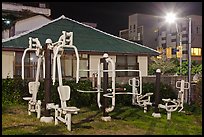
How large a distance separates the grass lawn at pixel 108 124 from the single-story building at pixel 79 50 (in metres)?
6.11

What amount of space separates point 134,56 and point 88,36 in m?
3.52

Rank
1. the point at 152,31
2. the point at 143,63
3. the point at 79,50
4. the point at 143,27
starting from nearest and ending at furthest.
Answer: the point at 79,50 → the point at 143,63 → the point at 143,27 → the point at 152,31

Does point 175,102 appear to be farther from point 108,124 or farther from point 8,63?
point 8,63

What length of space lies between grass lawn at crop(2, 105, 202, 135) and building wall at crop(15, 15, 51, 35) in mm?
16139

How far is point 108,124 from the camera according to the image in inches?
373

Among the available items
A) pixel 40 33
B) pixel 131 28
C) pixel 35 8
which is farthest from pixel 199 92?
pixel 131 28

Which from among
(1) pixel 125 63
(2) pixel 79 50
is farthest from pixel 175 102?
(1) pixel 125 63

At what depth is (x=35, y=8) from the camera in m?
38.8

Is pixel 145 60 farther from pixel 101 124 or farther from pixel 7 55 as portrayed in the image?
pixel 101 124

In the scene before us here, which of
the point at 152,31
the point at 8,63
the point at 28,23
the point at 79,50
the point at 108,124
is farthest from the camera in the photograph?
the point at 152,31

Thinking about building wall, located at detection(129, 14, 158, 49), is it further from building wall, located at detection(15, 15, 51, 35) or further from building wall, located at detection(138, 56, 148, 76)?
building wall, located at detection(138, 56, 148, 76)

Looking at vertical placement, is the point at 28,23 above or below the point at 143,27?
below

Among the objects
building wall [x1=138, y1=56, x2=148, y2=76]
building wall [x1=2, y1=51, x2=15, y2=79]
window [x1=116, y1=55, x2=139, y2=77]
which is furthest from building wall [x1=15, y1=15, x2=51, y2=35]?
building wall [x1=138, y1=56, x2=148, y2=76]

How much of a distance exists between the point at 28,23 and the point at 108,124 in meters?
20.6
